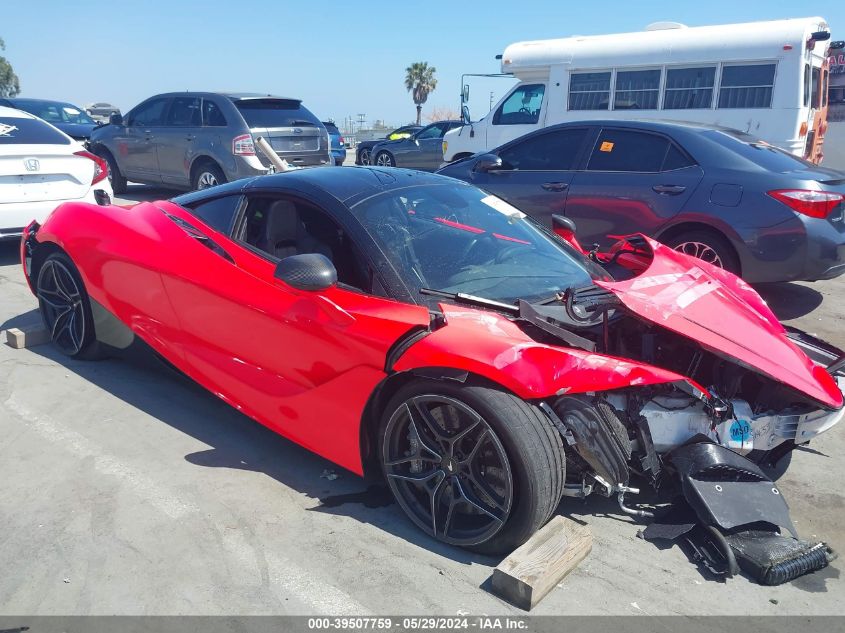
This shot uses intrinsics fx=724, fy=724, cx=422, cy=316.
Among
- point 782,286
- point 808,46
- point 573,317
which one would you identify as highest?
point 808,46

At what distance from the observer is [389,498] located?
329cm

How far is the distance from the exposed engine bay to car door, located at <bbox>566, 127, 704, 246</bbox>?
3327 millimetres

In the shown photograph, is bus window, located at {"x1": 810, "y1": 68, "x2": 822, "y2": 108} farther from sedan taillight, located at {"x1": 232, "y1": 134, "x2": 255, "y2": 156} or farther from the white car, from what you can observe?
the white car

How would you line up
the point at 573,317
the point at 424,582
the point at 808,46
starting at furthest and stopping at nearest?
the point at 808,46, the point at 573,317, the point at 424,582

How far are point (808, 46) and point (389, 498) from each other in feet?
29.8

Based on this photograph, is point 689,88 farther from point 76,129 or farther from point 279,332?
point 76,129

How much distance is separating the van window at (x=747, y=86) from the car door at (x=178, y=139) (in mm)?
7462

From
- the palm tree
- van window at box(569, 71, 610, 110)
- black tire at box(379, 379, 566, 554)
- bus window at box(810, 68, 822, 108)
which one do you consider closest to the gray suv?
van window at box(569, 71, 610, 110)

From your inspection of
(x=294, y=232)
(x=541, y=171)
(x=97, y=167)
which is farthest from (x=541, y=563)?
(x=97, y=167)

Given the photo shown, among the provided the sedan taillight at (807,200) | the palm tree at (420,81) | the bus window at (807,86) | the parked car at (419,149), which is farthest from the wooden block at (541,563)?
the palm tree at (420,81)

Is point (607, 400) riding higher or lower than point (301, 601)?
higher

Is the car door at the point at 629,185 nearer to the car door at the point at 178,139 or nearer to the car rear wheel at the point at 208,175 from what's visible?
the car rear wheel at the point at 208,175
